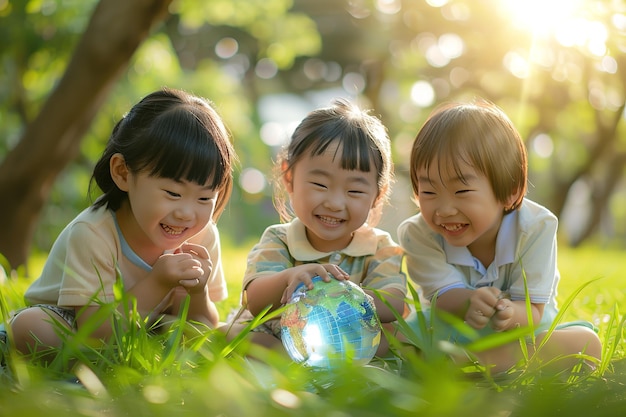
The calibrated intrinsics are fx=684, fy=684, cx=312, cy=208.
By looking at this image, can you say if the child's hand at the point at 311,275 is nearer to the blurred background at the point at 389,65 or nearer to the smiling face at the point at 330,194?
the smiling face at the point at 330,194

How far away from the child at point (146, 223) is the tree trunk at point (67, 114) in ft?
6.67

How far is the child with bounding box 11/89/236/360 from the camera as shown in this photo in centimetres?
213

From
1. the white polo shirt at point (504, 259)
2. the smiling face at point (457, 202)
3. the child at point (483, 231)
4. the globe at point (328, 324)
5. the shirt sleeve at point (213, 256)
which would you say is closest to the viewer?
the globe at point (328, 324)

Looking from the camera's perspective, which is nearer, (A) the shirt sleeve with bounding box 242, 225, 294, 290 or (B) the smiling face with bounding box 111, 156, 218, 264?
(B) the smiling face with bounding box 111, 156, 218, 264

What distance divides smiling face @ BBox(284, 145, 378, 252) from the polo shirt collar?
0.37 feet

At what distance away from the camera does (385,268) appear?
2477 mm

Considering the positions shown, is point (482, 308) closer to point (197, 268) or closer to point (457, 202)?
point (457, 202)

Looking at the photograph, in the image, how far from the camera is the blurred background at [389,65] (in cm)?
692

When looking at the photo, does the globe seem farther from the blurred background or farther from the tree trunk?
the tree trunk

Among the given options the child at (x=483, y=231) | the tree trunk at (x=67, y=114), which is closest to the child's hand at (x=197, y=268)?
the child at (x=483, y=231)

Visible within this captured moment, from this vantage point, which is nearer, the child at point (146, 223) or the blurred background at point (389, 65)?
the child at point (146, 223)

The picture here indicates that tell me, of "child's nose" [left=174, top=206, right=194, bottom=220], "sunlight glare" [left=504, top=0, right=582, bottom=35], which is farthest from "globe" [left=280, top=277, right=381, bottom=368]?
"sunlight glare" [left=504, top=0, right=582, bottom=35]

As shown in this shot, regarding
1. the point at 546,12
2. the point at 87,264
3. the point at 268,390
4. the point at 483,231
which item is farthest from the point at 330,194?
the point at 546,12

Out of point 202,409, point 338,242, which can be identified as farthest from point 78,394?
point 338,242
